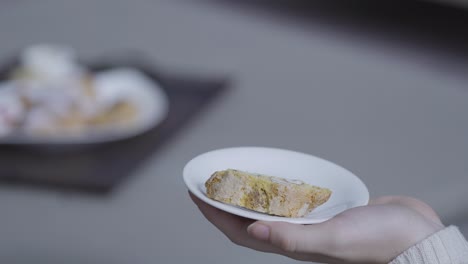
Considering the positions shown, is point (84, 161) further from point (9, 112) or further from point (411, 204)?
point (411, 204)

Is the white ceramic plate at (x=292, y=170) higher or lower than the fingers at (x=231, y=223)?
higher

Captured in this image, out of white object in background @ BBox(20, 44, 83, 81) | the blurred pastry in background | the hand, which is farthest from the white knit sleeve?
white object in background @ BBox(20, 44, 83, 81)

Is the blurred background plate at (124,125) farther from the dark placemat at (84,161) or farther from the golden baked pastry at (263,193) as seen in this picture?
the golden baked pastry at (263,193)

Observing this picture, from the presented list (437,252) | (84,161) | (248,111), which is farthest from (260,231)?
(248,111)

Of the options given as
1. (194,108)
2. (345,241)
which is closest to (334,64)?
(194,108)

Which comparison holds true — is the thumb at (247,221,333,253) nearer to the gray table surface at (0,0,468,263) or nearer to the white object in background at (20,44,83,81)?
the gray table surface at (0,0,468,263)

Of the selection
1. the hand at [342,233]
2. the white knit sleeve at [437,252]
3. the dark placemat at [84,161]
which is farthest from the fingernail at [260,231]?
the dark placemat at [84,161]

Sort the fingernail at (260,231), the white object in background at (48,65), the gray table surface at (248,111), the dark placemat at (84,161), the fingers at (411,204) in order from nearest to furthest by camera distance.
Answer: the fingernail at (260,231) → the fingers at (411,204) → the gray table surface at (248,111) → the dark placemat at (84,161) → the white object in background at (48,65)
